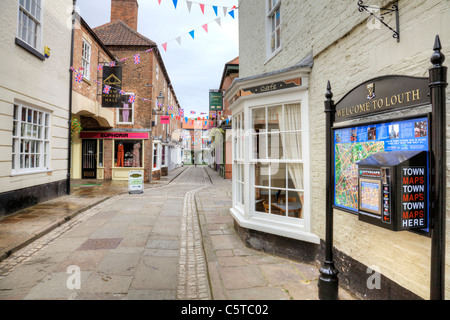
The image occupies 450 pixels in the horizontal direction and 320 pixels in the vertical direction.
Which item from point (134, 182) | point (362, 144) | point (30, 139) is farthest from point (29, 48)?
point (362, 144)

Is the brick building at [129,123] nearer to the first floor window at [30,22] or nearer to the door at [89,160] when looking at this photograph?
the door at [89,160]

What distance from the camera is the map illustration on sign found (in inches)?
85.5

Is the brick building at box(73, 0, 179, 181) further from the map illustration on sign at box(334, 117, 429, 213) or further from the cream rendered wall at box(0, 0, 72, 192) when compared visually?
the map illustration on sign at box(334, 117, 429, 213)

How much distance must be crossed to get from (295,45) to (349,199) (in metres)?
3.05

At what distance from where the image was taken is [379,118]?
2.67 meters

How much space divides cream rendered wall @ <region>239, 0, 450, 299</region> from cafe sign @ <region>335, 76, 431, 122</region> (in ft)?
0.42

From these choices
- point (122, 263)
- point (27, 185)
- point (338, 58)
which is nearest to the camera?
point (338, 58)

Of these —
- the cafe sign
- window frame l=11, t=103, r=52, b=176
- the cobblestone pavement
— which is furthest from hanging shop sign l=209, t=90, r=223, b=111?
the cafe sign

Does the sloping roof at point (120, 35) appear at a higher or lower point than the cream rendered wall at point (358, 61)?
higher

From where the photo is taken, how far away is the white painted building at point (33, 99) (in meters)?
6.35

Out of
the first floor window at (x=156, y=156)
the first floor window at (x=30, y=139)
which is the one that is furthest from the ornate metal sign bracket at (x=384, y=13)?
the first floor window at (x=156, y=156)

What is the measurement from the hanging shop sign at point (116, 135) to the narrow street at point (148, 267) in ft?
34.0
